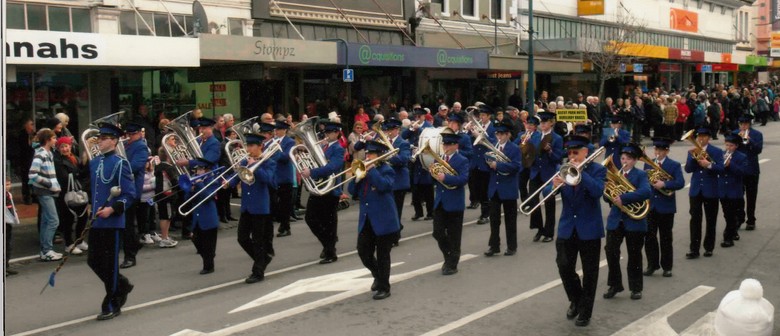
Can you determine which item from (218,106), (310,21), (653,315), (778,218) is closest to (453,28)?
(310,21)

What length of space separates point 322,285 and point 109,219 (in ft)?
8.34

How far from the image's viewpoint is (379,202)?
10.3 m

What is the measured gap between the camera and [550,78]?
40.1 metres

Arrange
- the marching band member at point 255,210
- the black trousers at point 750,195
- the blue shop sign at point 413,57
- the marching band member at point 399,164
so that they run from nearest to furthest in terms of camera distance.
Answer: the marching band member at point 255,210 → the marching band member at point 399,164 → the black trousers at point 750,195 → the blue shop sign at point 413,57

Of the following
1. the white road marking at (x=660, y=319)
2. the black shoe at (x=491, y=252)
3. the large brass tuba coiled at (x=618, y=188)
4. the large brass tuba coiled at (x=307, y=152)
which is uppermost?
the large brass tuba coiled at (x=307, y=152)

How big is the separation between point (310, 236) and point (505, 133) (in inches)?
142

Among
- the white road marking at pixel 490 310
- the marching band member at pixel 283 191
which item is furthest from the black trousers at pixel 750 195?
the marching band member at pixel 283 191

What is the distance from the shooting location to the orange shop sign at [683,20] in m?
54.0

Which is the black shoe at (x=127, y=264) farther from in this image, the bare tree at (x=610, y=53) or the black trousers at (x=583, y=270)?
the bare tree at (x=610, y=53)

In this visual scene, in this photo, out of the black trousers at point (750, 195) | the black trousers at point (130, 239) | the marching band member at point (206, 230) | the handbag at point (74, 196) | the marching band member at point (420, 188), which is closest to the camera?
the marching band member at point (206, 230)

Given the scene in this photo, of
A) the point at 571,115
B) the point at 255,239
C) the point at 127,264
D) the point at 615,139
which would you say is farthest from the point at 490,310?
the point at 571,115

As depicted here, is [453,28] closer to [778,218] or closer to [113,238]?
[778,218]

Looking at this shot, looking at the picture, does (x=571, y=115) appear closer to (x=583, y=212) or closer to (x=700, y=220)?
(x=700, y=220)

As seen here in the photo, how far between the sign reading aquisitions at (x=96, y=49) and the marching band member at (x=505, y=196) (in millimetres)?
7906
